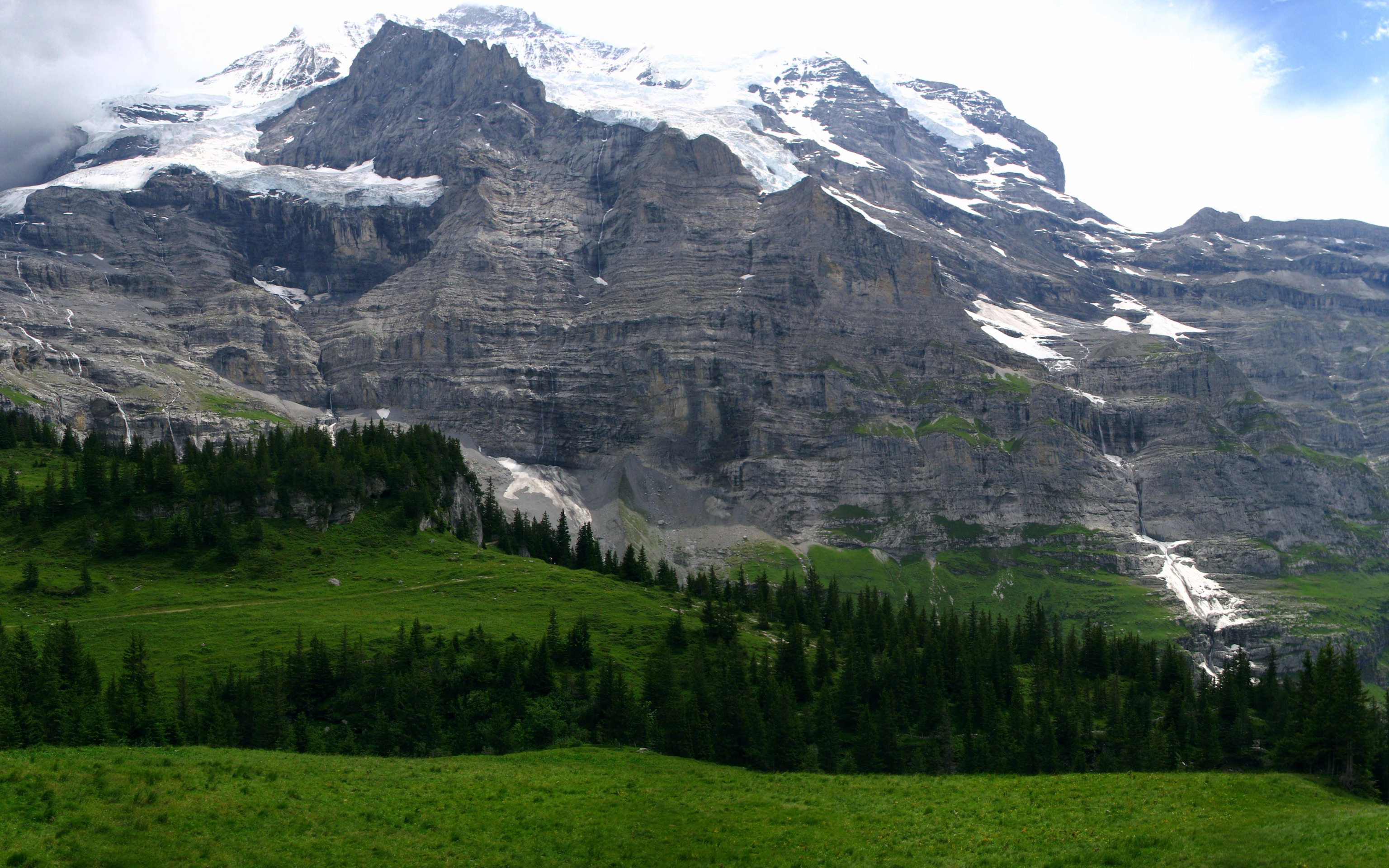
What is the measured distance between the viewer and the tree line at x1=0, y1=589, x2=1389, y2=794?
63844 mm

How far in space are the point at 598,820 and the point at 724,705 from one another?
3879 centimetres

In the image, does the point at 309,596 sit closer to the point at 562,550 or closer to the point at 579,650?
the point at 579,650

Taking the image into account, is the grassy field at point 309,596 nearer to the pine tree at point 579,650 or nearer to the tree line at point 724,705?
the pine tree at point 579,650

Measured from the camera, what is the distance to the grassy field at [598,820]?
110ft

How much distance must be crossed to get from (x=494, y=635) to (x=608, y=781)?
50.4 metres

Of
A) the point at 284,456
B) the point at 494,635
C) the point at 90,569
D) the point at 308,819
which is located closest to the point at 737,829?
the point at 308,819

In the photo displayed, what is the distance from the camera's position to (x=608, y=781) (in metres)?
47.9

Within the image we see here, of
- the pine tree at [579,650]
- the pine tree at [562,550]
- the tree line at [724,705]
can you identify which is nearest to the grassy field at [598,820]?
the tree line at [724,705]

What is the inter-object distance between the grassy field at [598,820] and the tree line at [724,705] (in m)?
19.2

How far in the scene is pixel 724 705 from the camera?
256ft

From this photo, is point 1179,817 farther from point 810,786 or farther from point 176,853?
point 176,853

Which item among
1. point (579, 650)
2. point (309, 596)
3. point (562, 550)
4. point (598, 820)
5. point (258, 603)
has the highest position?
point (562, 550)

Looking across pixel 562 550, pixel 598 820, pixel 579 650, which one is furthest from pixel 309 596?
pixel 598 820

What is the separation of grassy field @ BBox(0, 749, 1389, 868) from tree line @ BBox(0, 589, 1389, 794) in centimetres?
1920
